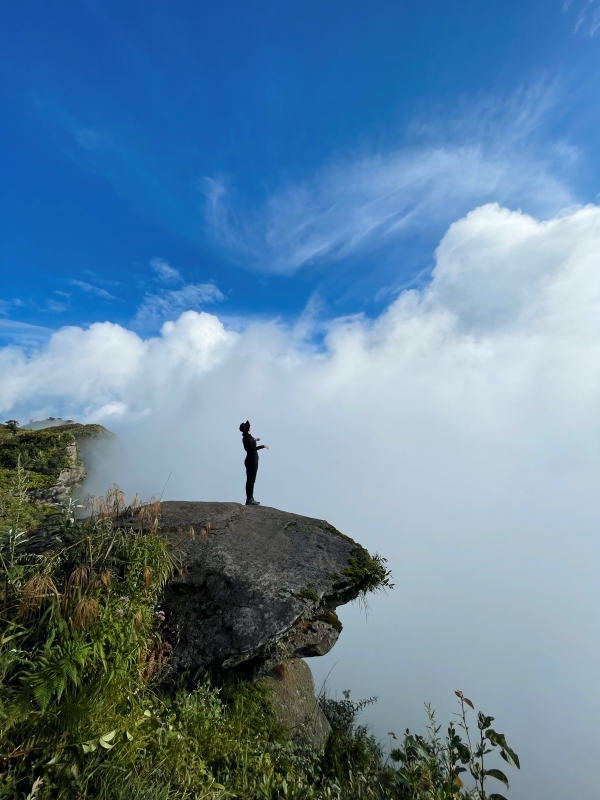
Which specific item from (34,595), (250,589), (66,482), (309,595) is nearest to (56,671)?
(34,595)

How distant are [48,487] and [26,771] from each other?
2324cm

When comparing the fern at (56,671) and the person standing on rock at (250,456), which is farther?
the person standing on rock at (250,456)

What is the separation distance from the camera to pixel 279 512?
12195 mm

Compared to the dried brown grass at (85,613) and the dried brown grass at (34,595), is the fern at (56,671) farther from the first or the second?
the dried brown grass at (34,595)

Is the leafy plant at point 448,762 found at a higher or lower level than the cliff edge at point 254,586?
lower

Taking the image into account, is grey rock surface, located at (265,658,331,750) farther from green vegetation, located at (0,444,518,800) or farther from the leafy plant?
the leafy plant

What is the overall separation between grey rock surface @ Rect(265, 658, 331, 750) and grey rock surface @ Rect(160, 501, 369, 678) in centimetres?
77

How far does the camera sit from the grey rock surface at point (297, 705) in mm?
8203

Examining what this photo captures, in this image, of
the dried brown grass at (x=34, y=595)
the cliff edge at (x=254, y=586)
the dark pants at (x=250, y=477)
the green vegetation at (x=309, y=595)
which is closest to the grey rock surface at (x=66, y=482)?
the dark pants at (x=250, y=477)

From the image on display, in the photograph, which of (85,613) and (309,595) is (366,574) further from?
(85,613)

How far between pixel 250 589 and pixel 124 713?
2889 mm

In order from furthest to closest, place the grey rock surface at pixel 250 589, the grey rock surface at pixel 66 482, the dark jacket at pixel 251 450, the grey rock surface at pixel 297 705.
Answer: the grey rock surface at pixel 66 482 → the dark jacket at pixel 251 450 → the grey rock surface at pixel 297 705 → the grey rock surface at pixel 250 589

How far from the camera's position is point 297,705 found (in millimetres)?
9016

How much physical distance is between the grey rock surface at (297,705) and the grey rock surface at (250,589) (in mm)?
768
